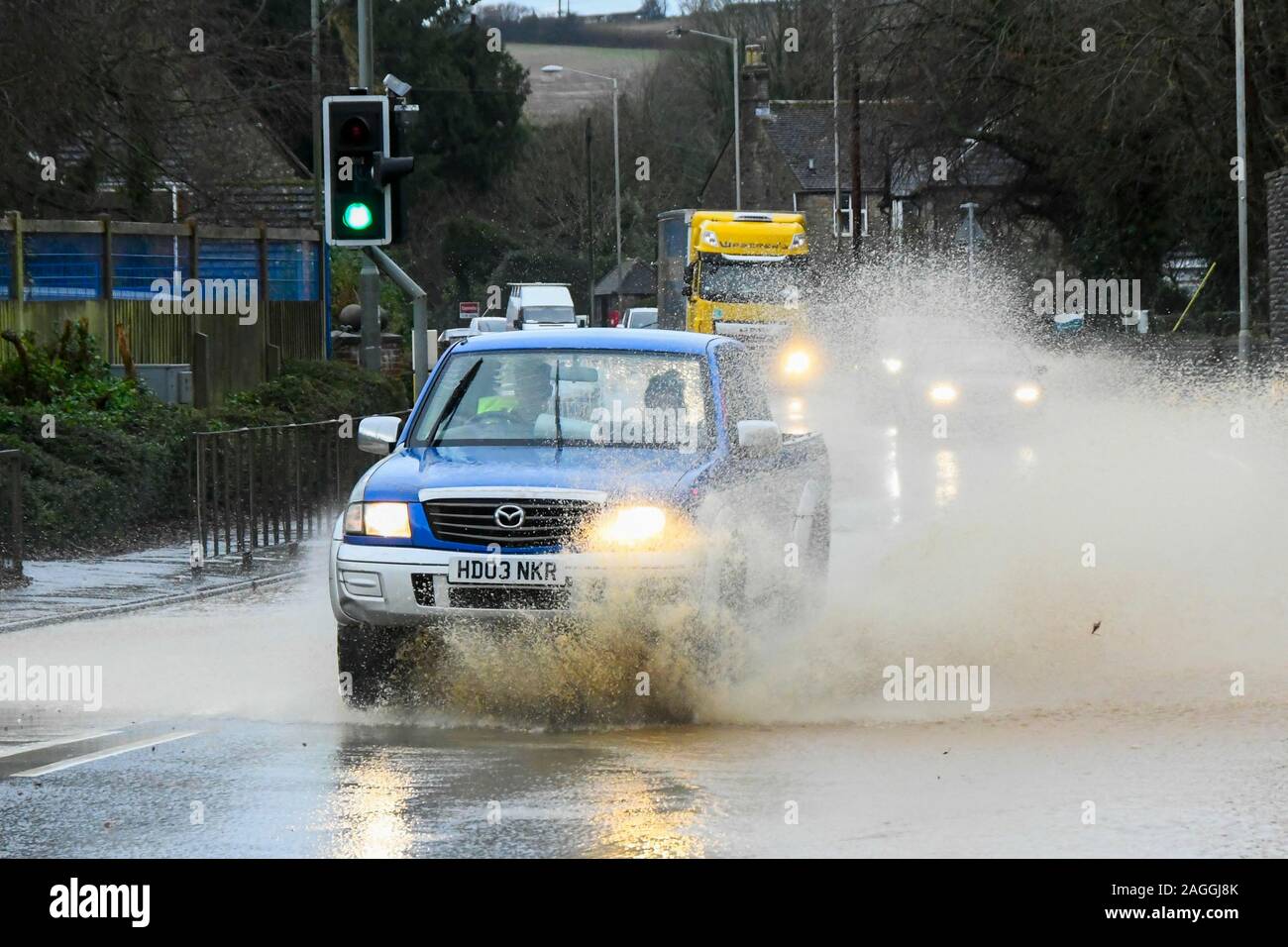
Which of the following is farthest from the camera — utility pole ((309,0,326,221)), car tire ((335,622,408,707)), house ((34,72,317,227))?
utility pole ((309,0,326,221))

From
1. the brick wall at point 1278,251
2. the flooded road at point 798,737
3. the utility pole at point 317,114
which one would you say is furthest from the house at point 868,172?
the flooded road at point 798,737

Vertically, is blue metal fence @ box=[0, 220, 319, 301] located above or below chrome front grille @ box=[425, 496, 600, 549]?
above

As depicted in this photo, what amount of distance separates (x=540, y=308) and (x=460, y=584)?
182 feet

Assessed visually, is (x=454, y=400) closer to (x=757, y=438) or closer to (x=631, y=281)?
(x=757, y=438)

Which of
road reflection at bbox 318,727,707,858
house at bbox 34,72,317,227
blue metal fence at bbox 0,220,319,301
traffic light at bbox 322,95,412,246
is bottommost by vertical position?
road reflection at bbox 318,727,707,858

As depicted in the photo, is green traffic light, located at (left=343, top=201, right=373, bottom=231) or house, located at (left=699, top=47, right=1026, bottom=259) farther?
house, located at (left=699, top=47, right=1026, bottom=259)

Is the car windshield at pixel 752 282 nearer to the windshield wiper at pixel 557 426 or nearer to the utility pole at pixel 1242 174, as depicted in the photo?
the utility pole at pixel 1242 174

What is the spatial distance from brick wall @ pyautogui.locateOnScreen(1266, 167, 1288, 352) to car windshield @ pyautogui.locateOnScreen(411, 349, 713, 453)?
34.8 m

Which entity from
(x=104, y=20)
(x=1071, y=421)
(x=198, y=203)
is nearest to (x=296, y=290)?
(x=198, y=203)

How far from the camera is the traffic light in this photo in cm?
1723

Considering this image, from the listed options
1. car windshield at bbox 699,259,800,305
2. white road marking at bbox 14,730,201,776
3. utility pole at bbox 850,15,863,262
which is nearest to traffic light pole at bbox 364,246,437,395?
white road marking at bbox 14,730,201,776

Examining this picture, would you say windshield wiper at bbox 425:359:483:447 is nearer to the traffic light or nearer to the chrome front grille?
the chrome front grille

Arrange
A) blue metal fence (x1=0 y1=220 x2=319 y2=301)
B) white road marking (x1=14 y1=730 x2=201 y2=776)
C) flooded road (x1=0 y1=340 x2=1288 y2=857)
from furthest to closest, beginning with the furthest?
blue metal fence (x1=0 y1=220 x2=319 y2=301), white road marking (x1=14 y1=730 x2=201 y2=776), flooded road (x1=0 y1=340 x2=1288 y2=857)

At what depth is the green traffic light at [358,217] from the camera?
1733 cm
